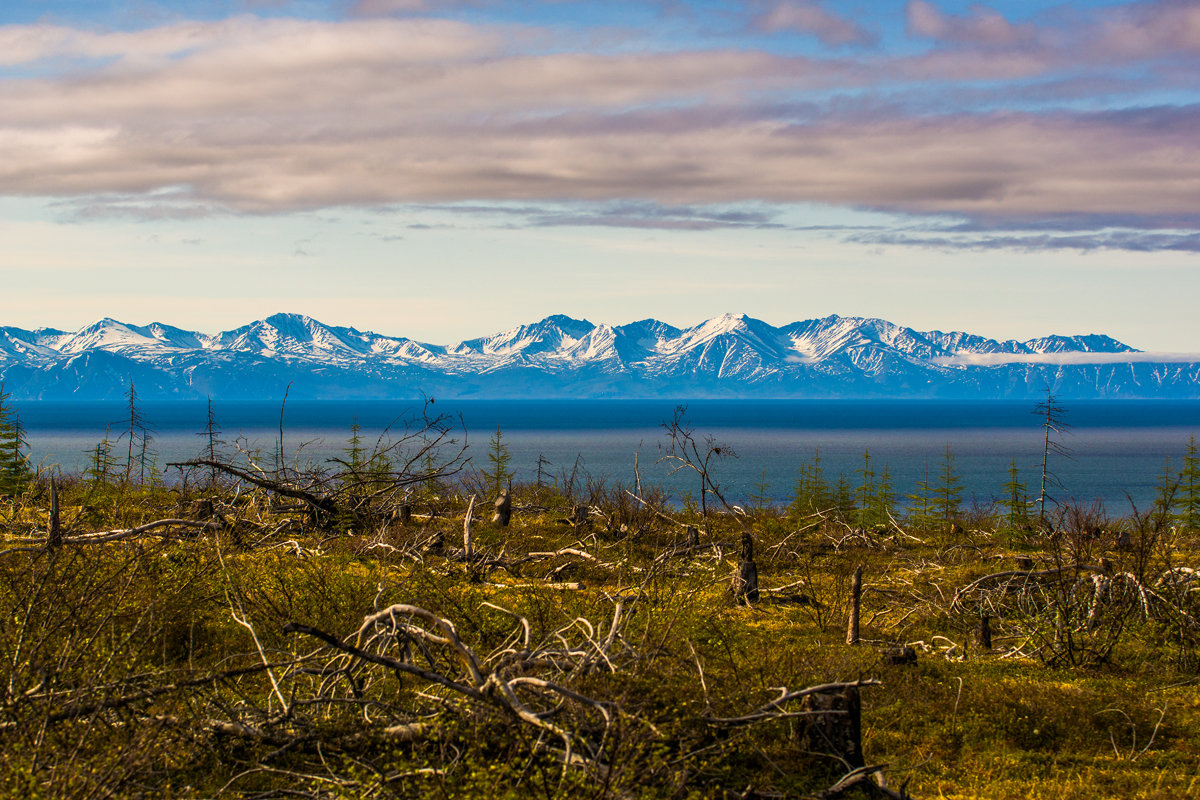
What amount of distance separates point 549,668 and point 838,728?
2.40 m

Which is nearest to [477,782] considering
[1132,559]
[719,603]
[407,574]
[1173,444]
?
[407,574]

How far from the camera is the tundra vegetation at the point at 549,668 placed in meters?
6.48

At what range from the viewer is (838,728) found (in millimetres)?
7367

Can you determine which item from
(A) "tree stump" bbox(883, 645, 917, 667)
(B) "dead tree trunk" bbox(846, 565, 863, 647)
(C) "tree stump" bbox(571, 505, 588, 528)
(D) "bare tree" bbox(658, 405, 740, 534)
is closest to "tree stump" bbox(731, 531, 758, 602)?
(D) "bare tree" bbox(658, 405, 740, 534)

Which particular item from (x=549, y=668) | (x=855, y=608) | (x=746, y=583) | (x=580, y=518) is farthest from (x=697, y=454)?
(x=580, y=518)

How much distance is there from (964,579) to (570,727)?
10.9 metres

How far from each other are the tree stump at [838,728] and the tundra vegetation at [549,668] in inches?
0.7

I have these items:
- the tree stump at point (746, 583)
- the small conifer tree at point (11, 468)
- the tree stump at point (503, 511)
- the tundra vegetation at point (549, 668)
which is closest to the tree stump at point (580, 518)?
the tree stump at point (503, 511)

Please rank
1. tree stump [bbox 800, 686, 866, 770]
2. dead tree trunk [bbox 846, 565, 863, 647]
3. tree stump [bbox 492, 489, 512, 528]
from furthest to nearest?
1. tree stump [bbox 492, 489, 512, 528]
2. dead tree trunk [bbox 846, 565, 863, 647]
3. tree stump [bbox 800, 686, 866, 770]

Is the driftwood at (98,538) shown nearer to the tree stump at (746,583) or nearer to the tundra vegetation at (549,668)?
the tundra vegetation at (549,668)

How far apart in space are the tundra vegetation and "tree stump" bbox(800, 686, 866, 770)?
18 mm

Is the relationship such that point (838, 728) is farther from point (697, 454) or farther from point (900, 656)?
point (697, 454)

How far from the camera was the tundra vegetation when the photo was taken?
6480mm

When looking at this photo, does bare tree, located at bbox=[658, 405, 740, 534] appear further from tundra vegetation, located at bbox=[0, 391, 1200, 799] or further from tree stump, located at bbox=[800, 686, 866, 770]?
tree stump, located at bbox=[800, 686, 866, 770]
